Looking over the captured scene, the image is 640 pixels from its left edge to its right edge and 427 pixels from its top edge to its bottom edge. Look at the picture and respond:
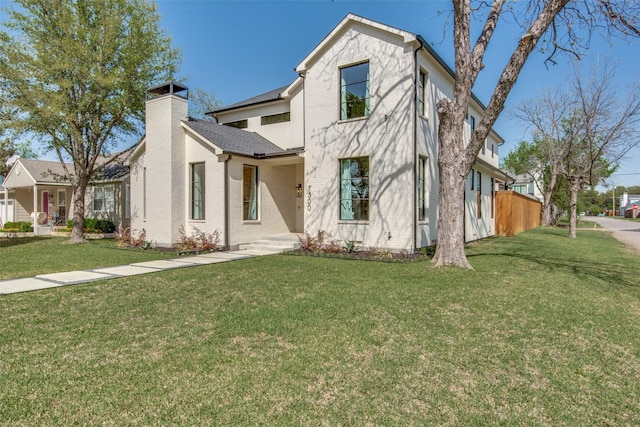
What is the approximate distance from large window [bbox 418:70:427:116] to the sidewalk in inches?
273

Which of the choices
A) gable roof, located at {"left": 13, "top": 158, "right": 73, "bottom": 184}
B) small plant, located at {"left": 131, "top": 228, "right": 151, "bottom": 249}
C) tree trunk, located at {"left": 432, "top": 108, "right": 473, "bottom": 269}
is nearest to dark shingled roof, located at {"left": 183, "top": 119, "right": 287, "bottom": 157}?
small plant, located at {"left": 131, "top": 228, "right": 151, "bottom": 249}

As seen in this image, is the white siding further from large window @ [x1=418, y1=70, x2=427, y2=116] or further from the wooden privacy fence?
the wooden privacy fence

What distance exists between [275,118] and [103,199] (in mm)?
12099

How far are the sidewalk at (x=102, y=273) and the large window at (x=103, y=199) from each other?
12.3 metres

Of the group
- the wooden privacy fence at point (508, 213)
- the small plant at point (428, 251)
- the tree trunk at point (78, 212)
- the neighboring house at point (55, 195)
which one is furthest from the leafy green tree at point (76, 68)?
the wooden privacy fence at point (508, 213)

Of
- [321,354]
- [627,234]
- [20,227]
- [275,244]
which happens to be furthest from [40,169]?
[627,234]

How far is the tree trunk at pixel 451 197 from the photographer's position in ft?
26.6

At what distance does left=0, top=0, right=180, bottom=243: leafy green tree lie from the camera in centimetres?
1341

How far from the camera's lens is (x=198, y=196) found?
42.3ft

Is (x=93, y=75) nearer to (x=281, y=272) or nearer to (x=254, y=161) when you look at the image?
(x=254, y=161)

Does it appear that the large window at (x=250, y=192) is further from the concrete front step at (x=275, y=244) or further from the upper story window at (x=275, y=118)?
the upper story window at (x=275, y=118)

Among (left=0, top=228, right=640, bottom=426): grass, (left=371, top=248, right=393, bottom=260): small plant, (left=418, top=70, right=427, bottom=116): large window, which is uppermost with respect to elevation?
(left=418, top=70, right=427, bottom=116): large window

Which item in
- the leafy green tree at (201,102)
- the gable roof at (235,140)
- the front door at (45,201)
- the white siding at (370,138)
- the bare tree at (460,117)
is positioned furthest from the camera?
the leafy green tree at (201,102)

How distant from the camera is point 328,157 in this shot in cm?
1190
